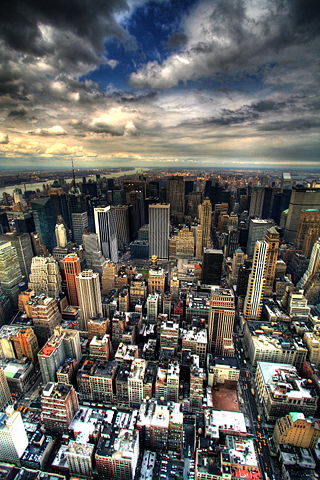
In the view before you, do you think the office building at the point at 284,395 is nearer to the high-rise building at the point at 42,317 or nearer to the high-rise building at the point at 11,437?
the high-rise building at the point at 11,437

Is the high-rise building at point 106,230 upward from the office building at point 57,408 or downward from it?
upward

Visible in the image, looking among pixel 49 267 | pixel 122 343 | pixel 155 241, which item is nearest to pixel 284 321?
pixel 122 343

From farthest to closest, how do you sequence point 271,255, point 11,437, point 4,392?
point 271,255 → point 4,392 → point 11,437

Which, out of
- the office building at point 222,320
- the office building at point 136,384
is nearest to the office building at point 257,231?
the office building at point 222,320

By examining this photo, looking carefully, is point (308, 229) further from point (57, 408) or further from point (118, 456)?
point (57, 408)

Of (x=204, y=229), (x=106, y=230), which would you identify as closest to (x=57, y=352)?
(x=106, y=230)

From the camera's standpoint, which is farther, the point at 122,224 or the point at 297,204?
the point at 122,224
